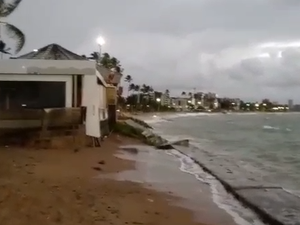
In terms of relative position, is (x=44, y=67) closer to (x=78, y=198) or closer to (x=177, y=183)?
(x=177, y=183)

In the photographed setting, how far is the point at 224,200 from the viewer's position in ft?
33.7

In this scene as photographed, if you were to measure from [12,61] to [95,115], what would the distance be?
3443 millimetres

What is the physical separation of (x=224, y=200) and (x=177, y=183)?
179 cm

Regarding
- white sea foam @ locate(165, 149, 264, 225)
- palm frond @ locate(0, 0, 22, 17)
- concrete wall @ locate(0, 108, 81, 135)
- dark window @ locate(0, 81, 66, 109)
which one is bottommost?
white sea foam @ locate(165, 149, 264, 225)

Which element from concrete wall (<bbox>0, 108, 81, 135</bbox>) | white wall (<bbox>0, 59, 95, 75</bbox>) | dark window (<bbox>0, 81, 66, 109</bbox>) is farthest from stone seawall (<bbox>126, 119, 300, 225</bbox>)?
dark window (<bbox>0, 81, 66, 109</bbox>)

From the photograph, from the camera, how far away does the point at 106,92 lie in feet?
85.9

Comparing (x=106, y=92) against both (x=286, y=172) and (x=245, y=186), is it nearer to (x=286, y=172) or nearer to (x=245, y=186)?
(x=286, y=172)

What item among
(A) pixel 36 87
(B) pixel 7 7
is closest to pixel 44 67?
(A) pixel 36 87

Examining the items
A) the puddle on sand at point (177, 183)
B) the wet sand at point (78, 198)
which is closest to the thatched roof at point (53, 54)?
the puddle on sand at point (177, 183)

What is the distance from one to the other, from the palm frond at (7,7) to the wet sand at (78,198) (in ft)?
23.0

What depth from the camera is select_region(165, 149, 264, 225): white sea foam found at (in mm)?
8586

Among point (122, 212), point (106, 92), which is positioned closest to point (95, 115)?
point (106, 92)

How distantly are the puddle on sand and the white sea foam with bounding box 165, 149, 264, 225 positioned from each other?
15 cm

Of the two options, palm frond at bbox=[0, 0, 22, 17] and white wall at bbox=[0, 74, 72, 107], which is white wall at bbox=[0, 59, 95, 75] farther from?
palm frond at bbox=[0, 0, 22, 17]
